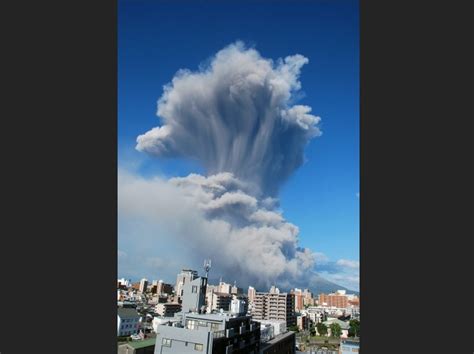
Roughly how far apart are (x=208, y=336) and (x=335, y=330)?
3384 millimetres

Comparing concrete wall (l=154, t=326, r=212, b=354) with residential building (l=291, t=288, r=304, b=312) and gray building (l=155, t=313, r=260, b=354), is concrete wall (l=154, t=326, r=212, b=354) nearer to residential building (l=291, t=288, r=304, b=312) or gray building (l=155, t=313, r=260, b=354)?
gray building (l=155, t=313, r=260, b=354)

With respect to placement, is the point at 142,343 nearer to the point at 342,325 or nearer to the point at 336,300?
the point at 342,325

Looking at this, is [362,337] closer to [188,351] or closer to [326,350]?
[188,351]

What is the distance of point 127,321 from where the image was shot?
582cm

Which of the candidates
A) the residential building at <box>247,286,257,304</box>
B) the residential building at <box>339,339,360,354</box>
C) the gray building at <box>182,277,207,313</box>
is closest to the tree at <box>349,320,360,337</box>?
the residential building at <box>339,339,360,354</box>

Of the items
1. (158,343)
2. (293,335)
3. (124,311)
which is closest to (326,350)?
(293,335)

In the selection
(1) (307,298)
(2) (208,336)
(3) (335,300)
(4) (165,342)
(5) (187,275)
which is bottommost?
(3) (335,300)

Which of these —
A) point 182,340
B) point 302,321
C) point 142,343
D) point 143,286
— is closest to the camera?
point 182,340

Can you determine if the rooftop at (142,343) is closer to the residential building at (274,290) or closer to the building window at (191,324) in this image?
the building window at (191,324)

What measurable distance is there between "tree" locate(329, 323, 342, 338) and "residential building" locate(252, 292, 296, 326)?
2.40 feet

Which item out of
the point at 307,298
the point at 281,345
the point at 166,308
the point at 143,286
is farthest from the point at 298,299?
the point at 143,286

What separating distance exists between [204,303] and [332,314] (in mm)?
3884

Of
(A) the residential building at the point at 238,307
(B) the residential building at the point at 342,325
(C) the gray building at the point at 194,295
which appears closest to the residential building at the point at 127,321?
(C) the gray building at the point at 194,295

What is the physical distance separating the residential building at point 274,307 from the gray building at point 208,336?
4.83 ft
